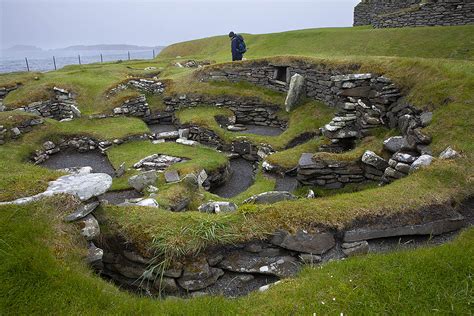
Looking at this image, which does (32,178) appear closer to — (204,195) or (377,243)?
(204,195)

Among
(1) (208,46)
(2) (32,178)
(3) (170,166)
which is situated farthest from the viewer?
(1) (208,46)

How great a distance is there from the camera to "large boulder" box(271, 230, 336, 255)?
6490 millimetres

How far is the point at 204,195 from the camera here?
13438 mm

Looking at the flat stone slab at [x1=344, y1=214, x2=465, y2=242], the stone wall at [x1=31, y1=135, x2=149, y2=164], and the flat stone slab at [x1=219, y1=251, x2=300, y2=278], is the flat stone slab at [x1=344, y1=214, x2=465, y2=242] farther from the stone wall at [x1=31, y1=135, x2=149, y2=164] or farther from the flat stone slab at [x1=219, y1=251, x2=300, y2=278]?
the stone wall at [x1=31, y1=135, x2=149, y2=164]

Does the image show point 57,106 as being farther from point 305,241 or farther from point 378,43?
point 305,241

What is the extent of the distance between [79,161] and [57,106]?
818 cm

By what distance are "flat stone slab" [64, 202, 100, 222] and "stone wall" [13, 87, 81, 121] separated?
18773mm

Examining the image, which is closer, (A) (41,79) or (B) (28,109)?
(B) (28,109)

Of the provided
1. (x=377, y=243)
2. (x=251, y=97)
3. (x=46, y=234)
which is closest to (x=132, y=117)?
(x=251, y=97)

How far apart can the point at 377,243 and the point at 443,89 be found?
810 cm

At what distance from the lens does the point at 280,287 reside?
5.29 m

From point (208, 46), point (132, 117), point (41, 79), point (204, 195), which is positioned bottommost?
point (204, 195)

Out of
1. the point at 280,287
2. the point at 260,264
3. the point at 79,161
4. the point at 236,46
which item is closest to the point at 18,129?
the point at 79,161

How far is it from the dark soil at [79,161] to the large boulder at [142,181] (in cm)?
324
